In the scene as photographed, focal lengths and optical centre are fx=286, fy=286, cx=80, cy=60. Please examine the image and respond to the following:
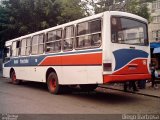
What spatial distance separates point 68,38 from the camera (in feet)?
38.1

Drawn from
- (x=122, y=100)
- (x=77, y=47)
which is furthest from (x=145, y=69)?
(x=77, y=47)

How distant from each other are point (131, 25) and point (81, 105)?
3.49 meters

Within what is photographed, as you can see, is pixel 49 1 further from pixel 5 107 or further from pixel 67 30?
pixel 5 107

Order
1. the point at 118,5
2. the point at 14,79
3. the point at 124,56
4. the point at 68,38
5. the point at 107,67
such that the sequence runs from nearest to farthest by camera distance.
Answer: the point at 107,67, the point at 124,56, the point at 68,38, the point at 14,79, the point at 118,5

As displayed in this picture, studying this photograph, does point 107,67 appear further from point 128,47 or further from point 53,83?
point 53,83

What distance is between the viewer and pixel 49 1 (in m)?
23.0

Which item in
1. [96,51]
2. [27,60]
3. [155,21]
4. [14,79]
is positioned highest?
[155,21]

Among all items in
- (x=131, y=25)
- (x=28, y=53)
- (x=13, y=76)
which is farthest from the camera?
(x=13, y=76)

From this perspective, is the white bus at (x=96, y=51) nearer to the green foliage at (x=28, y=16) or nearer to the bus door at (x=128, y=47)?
the bus door at (x=128, y=47)

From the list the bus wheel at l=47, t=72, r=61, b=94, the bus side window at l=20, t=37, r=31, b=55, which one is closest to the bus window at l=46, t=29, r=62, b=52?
the bus wheel at l=47, t=72, r=61, b=94

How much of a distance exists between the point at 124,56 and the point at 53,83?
13.3 ft

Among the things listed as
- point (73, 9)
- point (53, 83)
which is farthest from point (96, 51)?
point (73, 9)

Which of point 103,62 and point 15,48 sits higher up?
point 15,48

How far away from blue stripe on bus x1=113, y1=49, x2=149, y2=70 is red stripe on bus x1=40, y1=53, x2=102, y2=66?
596mm
